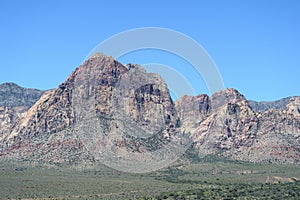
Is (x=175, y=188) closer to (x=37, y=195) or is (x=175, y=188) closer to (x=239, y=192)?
(x=239, y=192)

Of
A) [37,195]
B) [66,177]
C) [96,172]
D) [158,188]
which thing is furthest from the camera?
[96,172]

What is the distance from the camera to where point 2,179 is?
160m

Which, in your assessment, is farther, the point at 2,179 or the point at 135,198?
the point at 2,179

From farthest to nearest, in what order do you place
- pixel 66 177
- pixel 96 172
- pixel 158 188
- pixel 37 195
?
1. pixel 96 172
2. pixel 66 177
3. pixel 158 188
4. pixel 37 195

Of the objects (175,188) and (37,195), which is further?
(175,188)

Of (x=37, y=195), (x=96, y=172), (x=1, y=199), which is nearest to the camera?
(x=1, y=199)

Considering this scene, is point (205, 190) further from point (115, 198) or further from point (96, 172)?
point (96, 172)

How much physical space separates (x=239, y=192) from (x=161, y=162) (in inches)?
2116

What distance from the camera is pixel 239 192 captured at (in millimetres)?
142375

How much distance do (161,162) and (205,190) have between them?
47744 millimetres

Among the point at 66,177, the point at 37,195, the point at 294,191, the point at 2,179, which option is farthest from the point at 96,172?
the point at 294,191

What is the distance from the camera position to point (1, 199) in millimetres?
130000

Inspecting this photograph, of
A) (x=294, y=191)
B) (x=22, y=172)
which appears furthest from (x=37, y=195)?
(x=294, y=191)

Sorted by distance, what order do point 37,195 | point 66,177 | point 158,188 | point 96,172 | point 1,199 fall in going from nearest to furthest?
1. point 1,199
2. point 37,195
3. point 158,188
4. point 66,177
5. point 96,172
